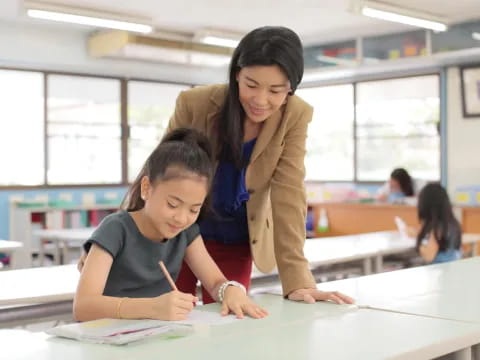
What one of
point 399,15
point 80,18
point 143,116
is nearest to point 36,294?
point 80,18

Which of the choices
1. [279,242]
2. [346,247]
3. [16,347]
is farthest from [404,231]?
[16,347]

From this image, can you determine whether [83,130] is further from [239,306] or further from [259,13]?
[239,306]

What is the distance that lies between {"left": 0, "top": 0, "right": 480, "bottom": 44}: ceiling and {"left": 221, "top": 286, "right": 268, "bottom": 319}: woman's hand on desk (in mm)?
4214

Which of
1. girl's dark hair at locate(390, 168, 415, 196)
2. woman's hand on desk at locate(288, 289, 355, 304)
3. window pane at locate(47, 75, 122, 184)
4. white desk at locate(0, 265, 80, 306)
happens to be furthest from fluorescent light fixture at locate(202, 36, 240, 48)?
woman's hand on desk at locate(288, 289, 355, 304)

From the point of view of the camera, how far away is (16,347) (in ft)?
4.20

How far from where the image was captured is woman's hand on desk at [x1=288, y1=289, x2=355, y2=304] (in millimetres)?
1716

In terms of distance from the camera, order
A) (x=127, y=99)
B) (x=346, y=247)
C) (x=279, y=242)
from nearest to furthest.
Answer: (x=279, y=242)
(x=346, y=247)
(x=127, y=99)

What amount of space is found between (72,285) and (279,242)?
38.3 inches

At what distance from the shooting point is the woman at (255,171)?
1.76m

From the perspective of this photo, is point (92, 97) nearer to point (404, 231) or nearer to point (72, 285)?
point (404, 231)

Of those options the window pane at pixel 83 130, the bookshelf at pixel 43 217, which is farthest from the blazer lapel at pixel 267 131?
the window pane at pixel 83 130

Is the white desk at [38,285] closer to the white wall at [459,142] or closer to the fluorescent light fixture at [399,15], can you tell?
the fluorescent light fixture at [399,15]

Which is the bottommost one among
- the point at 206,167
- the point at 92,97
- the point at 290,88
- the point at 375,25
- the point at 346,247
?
the point at 346,247

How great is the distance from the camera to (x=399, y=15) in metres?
5.58
